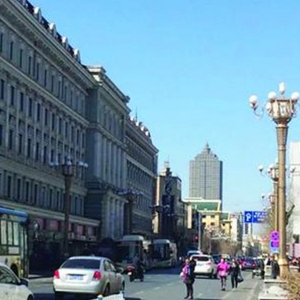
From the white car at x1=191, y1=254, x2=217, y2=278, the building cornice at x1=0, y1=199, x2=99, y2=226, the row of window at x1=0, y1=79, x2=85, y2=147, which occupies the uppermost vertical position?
the row of window at x1=0, y1=79, x2=85, y2=147

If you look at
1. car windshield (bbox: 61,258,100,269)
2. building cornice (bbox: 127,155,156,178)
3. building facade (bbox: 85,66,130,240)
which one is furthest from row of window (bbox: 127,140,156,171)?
car windshield (bbox: 61,258,100,269)

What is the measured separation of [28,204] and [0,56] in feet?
44.9

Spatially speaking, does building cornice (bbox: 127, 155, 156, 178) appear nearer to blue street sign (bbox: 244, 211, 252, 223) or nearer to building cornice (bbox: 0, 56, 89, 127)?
building cornice (bbox: 0, 56, 89, 127)

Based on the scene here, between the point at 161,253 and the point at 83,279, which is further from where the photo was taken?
the point at 161,253

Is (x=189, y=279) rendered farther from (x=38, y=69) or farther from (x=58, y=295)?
(x=38, y=69)

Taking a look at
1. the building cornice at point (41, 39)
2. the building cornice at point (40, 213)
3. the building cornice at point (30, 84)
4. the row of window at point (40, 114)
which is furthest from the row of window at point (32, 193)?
the building cornice at point (41, 39)

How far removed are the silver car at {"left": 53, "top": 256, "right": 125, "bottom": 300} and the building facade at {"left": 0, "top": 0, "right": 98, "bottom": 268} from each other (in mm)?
34502

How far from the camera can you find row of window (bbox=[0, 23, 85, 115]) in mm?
64750

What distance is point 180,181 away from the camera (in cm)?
17938

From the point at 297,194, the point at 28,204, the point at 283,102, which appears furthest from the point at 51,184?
the point at 283,102

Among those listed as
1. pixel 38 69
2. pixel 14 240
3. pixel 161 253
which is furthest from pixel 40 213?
pixel 14 240

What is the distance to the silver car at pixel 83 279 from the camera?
85.9 ft

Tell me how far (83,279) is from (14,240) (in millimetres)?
3010

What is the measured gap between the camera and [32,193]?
71.5 metres
